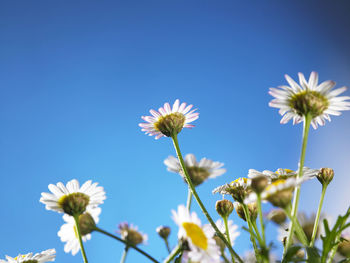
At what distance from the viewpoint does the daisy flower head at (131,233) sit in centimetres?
45

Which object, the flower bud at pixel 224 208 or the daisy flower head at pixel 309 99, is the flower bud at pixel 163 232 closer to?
the flower bud at pixel 224 208

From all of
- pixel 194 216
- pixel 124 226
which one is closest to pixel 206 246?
pixel 194 216

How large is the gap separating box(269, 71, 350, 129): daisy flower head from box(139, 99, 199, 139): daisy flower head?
0.15 metres

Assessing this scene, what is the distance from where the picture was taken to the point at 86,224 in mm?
437

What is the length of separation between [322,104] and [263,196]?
19 centimetres

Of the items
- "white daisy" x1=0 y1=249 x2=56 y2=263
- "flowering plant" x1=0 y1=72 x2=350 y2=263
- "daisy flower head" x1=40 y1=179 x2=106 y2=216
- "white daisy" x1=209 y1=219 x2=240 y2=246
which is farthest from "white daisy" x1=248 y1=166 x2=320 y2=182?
"white daisy" x1=0 y1=249 x2=56 y2=263

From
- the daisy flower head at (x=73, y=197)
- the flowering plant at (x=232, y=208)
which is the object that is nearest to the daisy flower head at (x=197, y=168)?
the flowering plant at (x=232, y=208)

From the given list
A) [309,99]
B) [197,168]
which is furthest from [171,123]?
[309,99]

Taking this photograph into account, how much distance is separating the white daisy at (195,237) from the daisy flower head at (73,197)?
14 centimetres

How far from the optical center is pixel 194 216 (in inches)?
14.7

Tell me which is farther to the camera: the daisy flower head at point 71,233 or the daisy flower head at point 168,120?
the daisy flower head at point 168,120

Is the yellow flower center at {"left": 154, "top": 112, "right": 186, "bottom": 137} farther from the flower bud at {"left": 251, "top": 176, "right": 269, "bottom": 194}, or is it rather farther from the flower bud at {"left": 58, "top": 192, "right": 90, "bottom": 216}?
the flower bud at {"left": 251, "top": 176, "right": 269, "bottom": 194}

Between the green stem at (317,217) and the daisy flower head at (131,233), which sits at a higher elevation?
the daisy flower head at (131,233)

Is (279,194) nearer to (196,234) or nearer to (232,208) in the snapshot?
(196,234)
